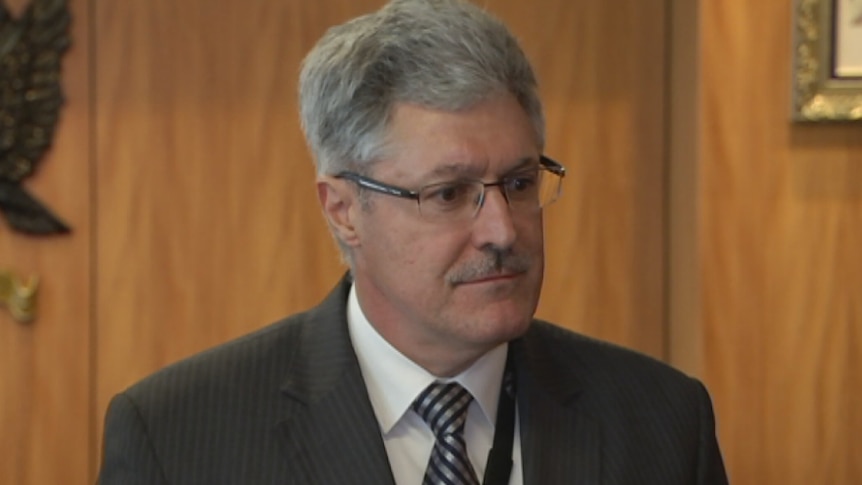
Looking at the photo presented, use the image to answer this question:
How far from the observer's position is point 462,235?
4.91 feet

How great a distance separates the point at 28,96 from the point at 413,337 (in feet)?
5.20

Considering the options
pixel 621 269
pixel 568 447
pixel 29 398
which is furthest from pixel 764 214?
pixel 29 398

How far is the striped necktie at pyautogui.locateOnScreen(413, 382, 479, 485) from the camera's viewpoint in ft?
5.08

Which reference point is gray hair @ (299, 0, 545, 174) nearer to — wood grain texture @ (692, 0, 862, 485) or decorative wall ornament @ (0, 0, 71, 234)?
wood grain texture @ (692, 0, 862, 485)

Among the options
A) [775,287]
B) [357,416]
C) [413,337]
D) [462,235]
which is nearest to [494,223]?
[462,235]

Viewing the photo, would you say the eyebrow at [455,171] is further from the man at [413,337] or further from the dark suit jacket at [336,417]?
the dark suit jacket at [336,417]

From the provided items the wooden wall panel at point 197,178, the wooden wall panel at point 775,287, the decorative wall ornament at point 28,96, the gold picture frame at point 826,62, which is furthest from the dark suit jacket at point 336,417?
the decorative wall ornament at point 28,96

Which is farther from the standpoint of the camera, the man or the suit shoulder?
the suit shoulder

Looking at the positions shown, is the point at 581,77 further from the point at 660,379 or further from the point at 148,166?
the point at 660,379

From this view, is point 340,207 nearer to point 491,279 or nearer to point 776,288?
point 491,279

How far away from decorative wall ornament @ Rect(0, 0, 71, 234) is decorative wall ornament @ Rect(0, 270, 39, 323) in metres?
0.11

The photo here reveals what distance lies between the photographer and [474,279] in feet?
4.90

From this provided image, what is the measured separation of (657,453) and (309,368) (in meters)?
0.47

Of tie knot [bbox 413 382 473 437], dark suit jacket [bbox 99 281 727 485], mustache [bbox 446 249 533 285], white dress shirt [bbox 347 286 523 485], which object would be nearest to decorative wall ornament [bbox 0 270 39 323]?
dark suit jacket [bbox 99 281 727 485]
